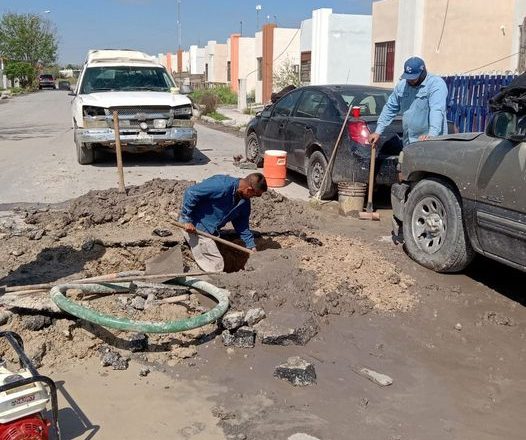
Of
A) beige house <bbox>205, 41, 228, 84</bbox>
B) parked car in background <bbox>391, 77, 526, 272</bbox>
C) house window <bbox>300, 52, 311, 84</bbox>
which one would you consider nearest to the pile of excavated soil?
parked car in background <bbox>391, 77, 526, 272</bbox>

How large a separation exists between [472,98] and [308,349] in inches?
439

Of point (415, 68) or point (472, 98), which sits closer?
point (415, 68)

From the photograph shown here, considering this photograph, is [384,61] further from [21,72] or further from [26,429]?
[21,72]

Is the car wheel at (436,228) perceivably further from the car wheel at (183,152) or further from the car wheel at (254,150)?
the car wheel at (183,152)

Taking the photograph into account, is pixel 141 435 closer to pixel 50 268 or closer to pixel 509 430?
pixel 509 430

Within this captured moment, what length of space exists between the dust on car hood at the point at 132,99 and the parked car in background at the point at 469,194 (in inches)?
257

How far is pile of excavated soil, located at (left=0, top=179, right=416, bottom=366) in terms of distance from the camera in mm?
4453

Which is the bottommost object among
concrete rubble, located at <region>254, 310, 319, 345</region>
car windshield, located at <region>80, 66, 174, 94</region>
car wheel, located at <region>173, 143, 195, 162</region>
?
concrete rubble, located at <region>254, 310, 319, 345</region>

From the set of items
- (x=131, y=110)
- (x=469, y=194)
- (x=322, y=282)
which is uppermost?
(x=131, y=110)

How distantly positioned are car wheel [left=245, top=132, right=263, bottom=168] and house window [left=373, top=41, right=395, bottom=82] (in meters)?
10.1

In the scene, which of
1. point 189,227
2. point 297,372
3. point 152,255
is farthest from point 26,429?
point 152,255

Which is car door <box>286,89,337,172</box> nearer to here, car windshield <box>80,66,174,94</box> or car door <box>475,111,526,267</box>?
car door <box>475,111,526,267</box>

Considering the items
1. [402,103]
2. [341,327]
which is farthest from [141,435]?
[402,103]

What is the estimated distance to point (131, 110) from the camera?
1170cm
